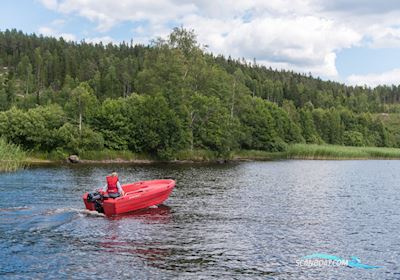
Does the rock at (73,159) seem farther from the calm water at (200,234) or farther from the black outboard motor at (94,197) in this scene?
the black outboard motor at (94,197)

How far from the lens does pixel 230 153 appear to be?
252 feet

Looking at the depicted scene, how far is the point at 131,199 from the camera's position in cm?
2628

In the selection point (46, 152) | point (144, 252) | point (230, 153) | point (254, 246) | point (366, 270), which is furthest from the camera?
point (230, 153)

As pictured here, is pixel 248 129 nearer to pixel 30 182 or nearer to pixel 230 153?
pixel 230 153

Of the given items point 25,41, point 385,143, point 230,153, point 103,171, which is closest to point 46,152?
point 103,171

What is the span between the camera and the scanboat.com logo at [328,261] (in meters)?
17.2

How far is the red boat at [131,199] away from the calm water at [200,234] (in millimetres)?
565

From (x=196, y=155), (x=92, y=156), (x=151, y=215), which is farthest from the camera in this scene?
(x=196, y=155)

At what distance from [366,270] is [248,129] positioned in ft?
232

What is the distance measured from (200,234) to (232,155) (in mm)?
57452

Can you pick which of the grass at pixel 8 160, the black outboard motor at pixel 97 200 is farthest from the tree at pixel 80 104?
the black outboard motor at pixel 97 200

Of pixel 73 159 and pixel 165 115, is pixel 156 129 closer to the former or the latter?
pixel 165 115

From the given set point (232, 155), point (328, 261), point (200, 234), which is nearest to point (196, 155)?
point (232, 155)

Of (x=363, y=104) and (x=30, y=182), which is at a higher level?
(x=363, y=104)
